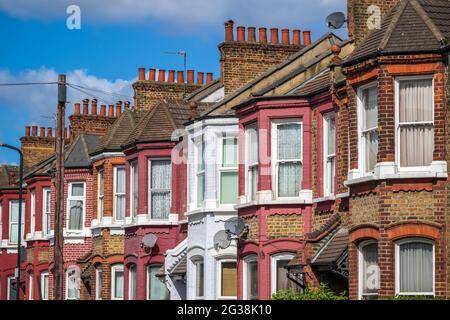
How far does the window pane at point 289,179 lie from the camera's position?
30.8 m

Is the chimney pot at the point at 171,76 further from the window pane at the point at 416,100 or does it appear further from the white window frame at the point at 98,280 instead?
the window pane at the point at 416,100

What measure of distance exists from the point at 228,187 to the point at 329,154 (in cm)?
516

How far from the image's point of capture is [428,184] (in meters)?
24.4

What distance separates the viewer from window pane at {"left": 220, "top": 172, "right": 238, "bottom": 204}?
34.0 metres

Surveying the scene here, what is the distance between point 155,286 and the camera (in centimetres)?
3931

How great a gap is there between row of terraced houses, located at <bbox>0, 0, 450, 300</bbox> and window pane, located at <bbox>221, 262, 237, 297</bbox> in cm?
6

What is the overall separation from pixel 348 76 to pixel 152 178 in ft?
45.5

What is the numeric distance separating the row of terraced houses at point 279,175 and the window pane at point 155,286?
6 centimetres

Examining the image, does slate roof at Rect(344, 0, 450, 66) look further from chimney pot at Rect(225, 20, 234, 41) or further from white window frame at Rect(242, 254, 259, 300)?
chimney pot at Rect(225, 20, 234, 41)

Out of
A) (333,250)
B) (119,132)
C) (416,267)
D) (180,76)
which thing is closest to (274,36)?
(180,76)

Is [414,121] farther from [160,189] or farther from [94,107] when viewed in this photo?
[94,107]

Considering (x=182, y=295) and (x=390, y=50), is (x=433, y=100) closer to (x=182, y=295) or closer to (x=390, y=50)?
(x=390, y=50)
